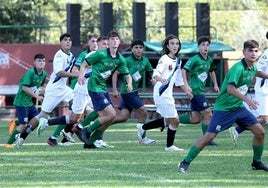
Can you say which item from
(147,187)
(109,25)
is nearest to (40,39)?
(109,25)

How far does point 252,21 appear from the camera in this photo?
60.6m

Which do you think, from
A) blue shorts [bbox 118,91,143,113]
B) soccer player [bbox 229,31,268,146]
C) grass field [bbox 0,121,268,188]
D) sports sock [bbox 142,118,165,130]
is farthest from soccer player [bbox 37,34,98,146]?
soccer player [bbox 229,31,268,146]

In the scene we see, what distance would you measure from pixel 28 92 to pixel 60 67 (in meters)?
0.76

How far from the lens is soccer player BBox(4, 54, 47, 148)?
19.9 m

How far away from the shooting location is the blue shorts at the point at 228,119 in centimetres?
1429

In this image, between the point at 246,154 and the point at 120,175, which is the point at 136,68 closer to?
the point at 246,154

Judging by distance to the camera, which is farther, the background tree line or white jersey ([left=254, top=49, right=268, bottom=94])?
the background tree line

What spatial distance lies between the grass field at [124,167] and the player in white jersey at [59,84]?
16.5 inches

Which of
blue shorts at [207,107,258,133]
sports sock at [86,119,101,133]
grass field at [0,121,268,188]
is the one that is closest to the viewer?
grass field at [0,121,268,188]

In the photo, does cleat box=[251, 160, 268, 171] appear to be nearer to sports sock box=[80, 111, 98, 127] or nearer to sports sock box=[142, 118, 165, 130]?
sports sock box=[142, 118, 165, 130]

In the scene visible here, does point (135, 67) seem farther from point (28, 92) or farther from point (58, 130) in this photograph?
point (28, 92)

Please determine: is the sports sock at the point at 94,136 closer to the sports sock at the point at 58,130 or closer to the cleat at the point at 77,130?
the cleat at the point at 77,130

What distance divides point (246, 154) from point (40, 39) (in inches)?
917

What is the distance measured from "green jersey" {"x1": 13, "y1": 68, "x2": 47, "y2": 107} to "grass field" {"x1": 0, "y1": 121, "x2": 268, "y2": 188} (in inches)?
31.6
